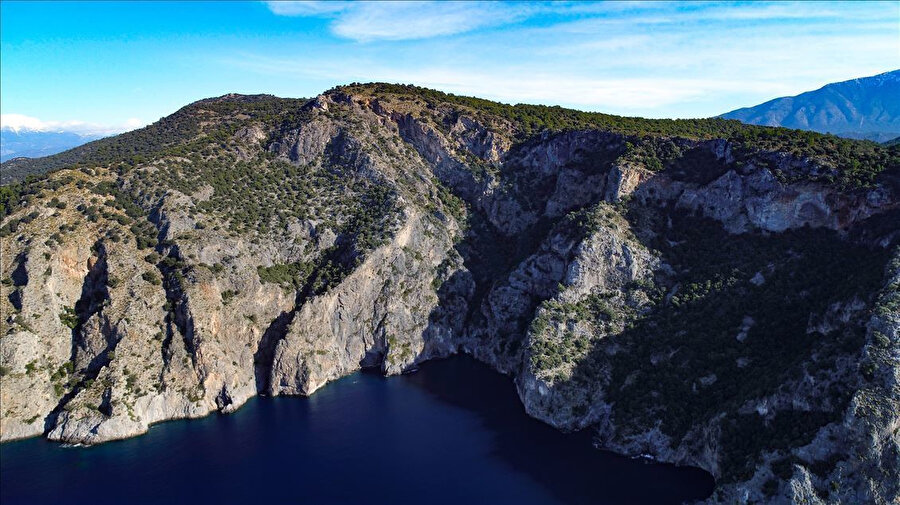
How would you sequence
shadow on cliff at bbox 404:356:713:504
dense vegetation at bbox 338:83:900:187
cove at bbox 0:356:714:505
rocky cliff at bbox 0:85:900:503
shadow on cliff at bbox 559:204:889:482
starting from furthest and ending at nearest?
dense vegetation at bbox 338:83:900:187, cove at bbox 0:356:714:505, shadow on cliff at bbox 404:356:713:504, rocky cliff at bbox 0:85:900:503, shadow on cliff at bbox 559:204:889:482

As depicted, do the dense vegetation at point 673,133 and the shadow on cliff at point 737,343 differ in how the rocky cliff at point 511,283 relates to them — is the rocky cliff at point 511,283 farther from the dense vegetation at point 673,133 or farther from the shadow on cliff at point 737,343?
the dense vegetation at point 673,133

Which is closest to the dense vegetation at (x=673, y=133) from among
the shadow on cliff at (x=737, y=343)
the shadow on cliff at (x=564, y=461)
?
the shadow on cliff at (x=737, y=343)

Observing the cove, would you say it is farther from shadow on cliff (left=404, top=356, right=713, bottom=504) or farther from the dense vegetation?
the dense vegetation

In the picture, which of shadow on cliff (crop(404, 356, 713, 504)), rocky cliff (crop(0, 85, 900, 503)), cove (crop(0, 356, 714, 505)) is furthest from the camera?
cove (crop(0, 356, 714, 505))

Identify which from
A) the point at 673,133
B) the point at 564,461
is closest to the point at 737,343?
the point at 564,461

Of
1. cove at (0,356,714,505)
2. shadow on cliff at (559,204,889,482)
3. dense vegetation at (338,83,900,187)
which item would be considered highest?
dense vegetation at (338,83,900,187)

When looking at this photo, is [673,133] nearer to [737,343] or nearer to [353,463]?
[737,343]

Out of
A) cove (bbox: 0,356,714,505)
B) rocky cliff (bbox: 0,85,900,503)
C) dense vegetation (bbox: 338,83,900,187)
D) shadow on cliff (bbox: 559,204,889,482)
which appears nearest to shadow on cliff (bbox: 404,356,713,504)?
cove (bbox: 0,356,714,505)
